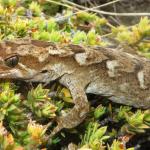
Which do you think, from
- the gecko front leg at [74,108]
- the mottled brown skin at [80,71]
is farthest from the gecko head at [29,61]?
the gecko front leg at [74,108]

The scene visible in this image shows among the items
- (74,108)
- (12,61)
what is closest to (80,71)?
(74,108)

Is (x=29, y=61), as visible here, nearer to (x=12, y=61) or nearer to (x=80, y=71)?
(x=12, y=61)

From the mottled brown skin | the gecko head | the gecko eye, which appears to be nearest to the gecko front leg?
the mottled brown skin

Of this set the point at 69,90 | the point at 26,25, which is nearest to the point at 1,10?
the point at 26,25

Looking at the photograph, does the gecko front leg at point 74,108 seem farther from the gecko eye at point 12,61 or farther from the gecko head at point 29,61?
the gecko eye at point 12,61

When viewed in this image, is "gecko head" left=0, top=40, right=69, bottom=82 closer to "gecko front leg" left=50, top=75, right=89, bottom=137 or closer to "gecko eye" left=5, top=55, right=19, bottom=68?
"gecko eye" left=5, top=55, right=19, bottom=68

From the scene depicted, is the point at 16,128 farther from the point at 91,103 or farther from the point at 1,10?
the point at 1,10

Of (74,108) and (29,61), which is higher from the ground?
(29,61)
